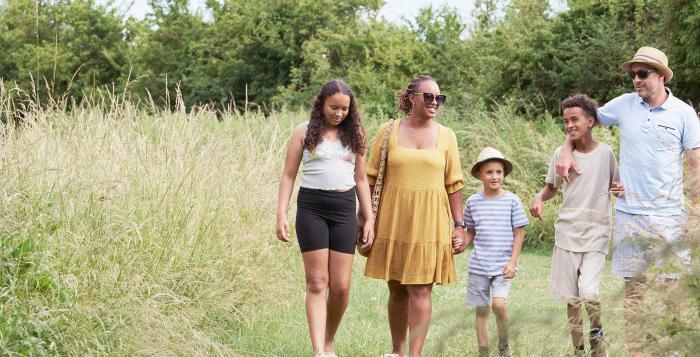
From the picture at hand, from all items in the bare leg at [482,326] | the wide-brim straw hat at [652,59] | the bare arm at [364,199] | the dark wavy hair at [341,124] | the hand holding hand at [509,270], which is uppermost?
the wide-brim straw hat at [652,59]

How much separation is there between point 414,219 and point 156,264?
1684 millimetres

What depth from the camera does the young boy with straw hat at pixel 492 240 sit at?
20.4ft

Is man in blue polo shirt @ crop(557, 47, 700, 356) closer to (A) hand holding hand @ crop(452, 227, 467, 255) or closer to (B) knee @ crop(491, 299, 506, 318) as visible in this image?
(B) knee @ crop(491, 299, 506, 318)

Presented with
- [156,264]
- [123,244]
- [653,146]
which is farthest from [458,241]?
[123,244]

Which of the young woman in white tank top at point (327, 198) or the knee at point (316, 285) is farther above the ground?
the young woman in white tank top at point (327, 198)

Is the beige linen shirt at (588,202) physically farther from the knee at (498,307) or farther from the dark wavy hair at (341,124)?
the dark wavy hair at (341,124)

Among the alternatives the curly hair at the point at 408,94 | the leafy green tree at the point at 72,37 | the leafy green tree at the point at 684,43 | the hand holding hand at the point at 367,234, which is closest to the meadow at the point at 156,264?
the hand holding hand at the point at 367,234

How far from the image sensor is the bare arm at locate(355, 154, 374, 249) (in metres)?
6.23

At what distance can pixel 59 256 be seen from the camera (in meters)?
5.65

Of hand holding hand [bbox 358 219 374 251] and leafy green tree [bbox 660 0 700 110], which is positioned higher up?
leafy green tree [bbox 660 0 700 110]

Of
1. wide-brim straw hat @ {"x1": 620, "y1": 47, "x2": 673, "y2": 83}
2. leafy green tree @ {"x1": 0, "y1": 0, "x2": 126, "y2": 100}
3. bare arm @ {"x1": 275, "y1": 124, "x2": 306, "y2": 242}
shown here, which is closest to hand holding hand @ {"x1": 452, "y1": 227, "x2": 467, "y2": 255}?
bare arm @ {"x1": 275, "y1": 124, "x2": 306, "y2": 242}

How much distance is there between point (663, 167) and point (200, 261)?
3.18 metres

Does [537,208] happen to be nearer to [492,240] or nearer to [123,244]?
[492,240]

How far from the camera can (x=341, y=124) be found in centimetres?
631
